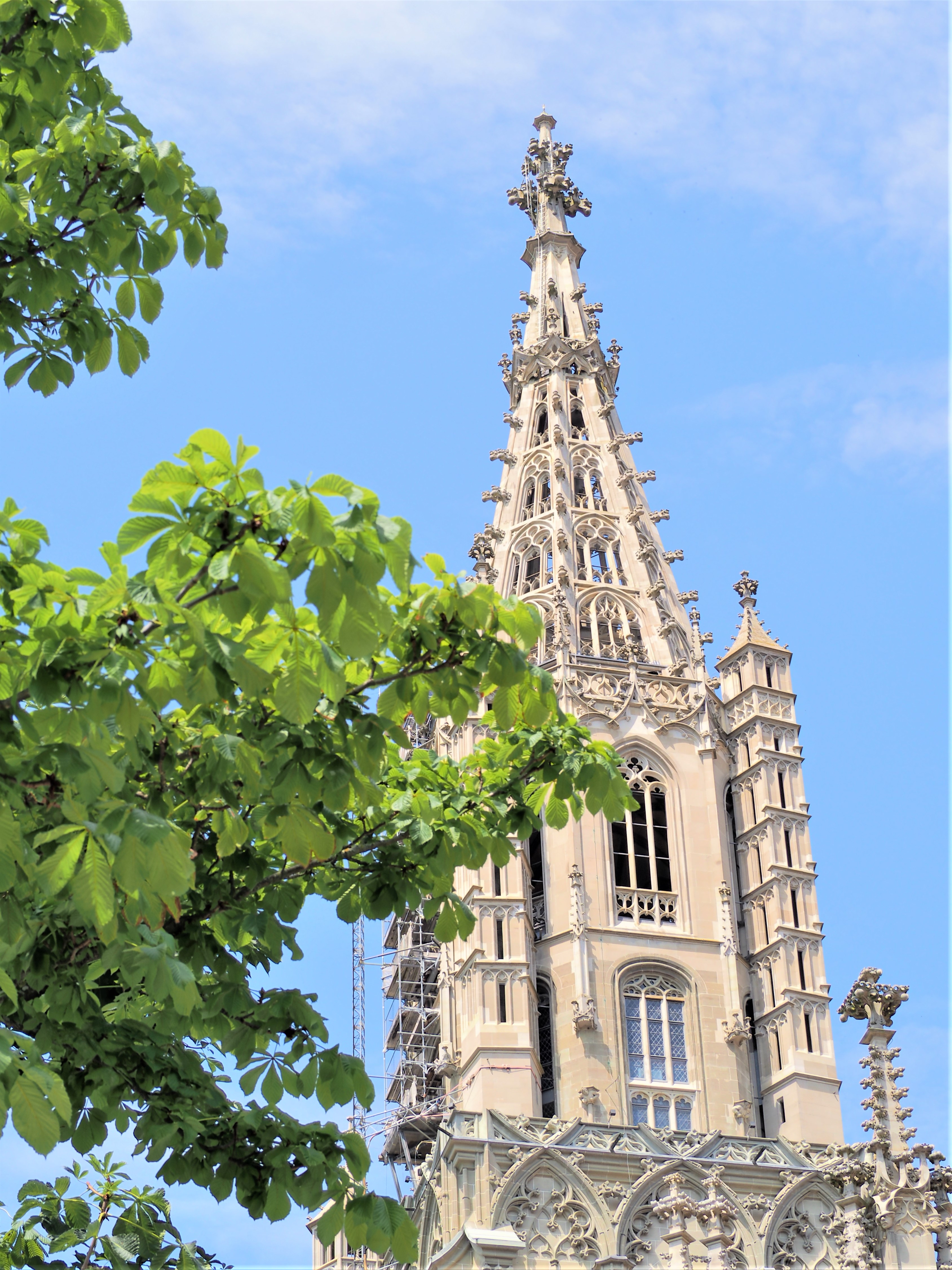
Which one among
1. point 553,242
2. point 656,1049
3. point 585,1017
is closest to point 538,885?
point 585,1017

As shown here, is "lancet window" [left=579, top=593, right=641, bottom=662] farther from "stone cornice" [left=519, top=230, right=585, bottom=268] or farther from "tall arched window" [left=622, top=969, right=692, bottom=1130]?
"stone cornice" [left=519, top=230, right=585, bottom=268]

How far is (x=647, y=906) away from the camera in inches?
1805

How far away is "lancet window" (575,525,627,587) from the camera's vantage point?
176 ft

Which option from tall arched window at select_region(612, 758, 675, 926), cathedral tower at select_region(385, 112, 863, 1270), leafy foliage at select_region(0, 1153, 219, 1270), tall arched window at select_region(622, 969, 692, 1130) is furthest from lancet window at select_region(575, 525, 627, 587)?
leafy foliage at select_region(0, 1153, 219, 1270)

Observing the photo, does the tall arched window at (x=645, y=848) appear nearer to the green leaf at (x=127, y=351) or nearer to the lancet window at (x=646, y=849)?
the lancet window at (x=646, y=849)

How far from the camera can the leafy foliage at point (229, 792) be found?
8.62 metres

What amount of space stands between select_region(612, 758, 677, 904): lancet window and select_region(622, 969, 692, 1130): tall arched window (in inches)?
71.3

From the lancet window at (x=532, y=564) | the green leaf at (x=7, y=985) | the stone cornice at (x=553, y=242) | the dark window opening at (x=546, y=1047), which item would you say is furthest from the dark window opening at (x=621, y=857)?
the green leaf at (x=7, y=985)

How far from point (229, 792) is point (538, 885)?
1480 inches

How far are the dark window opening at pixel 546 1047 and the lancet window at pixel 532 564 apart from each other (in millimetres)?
12989

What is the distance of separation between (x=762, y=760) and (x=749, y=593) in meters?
6.53

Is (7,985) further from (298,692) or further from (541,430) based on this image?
(541,430)

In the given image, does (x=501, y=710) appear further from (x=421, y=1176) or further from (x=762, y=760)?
(x=762, y=760)

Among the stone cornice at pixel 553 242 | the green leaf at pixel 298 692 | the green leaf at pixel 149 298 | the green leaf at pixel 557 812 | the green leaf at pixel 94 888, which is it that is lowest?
the green leaf at pixel 94 888
